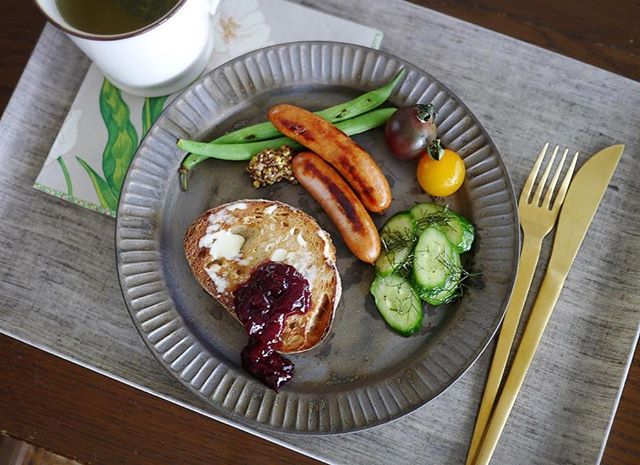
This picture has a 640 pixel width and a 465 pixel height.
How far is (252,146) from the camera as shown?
2209 mm

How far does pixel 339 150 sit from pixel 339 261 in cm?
36

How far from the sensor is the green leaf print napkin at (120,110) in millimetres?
2291

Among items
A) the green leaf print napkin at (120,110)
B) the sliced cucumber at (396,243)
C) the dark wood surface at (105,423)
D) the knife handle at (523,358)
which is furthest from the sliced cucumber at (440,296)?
the green leaf print napkin at (120,110)

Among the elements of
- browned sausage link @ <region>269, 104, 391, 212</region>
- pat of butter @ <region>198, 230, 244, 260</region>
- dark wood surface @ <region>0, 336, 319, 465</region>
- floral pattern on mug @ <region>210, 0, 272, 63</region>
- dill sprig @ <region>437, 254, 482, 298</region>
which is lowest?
dark wood surface @ <region>0, 336, 319, 465</region>

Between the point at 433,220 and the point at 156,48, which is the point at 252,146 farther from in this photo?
the point at 433,220

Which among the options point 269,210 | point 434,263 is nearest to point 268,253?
point 269,210

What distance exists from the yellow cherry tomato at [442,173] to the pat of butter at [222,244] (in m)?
0.64

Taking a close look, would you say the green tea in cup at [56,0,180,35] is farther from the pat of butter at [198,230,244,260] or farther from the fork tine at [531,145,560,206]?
the fork tine at [531,145,560,206]

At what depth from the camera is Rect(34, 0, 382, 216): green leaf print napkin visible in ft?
7.52

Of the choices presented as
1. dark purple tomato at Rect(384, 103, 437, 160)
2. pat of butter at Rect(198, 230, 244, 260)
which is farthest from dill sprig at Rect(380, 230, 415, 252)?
pat of butter at Rect(198, 230, 244, 260)

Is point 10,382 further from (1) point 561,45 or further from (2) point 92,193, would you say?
(1) point 561,45

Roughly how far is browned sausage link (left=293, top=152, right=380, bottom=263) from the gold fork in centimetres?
48

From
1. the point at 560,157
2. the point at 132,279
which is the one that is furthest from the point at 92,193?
the point at 560,157

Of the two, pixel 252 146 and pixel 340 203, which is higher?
pixel 252 146
